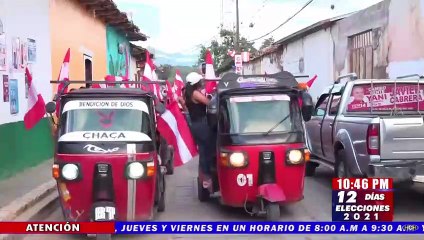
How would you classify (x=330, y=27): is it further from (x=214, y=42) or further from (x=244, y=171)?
(x=214, y=42)

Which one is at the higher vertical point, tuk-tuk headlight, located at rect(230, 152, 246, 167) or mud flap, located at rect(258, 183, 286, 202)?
tuk-tuk headlight, located at rect(230, 152, 246, 167)

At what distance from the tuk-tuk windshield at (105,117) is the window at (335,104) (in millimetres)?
4184

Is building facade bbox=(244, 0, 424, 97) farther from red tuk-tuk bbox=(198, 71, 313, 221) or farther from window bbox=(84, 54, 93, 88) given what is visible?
window bbox=(84, 54, 93, 88)

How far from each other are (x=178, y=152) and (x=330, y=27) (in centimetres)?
1710

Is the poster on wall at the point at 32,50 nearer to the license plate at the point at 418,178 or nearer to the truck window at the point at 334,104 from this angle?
the truck window at the point at 334,104

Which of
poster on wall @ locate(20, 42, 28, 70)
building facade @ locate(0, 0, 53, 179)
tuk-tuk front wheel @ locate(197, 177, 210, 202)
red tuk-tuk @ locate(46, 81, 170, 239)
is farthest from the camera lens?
poster on wall @ locate(20, 42, 28, 70)

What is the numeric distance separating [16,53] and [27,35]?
2.94 feet

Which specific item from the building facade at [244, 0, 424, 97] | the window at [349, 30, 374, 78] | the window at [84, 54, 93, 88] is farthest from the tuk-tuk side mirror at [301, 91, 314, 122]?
the window at [349, 30, 374, 78]

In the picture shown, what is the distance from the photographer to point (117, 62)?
25.7 metres

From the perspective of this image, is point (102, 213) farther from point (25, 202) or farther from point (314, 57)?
point (314, 57)

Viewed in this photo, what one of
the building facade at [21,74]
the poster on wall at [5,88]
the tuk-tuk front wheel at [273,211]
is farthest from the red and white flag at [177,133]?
the poster on wall at [5,88]

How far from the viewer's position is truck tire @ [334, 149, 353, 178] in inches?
354

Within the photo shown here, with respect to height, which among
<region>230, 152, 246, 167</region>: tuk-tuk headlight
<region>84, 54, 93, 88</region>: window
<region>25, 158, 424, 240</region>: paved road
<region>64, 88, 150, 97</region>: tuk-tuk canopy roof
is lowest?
Result: <region>25, 158, 424, 240</region>: paved road

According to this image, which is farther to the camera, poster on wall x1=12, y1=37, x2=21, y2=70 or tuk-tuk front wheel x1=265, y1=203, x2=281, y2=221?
poster on wall x1=12, y1=37, x2=21, y2=70
